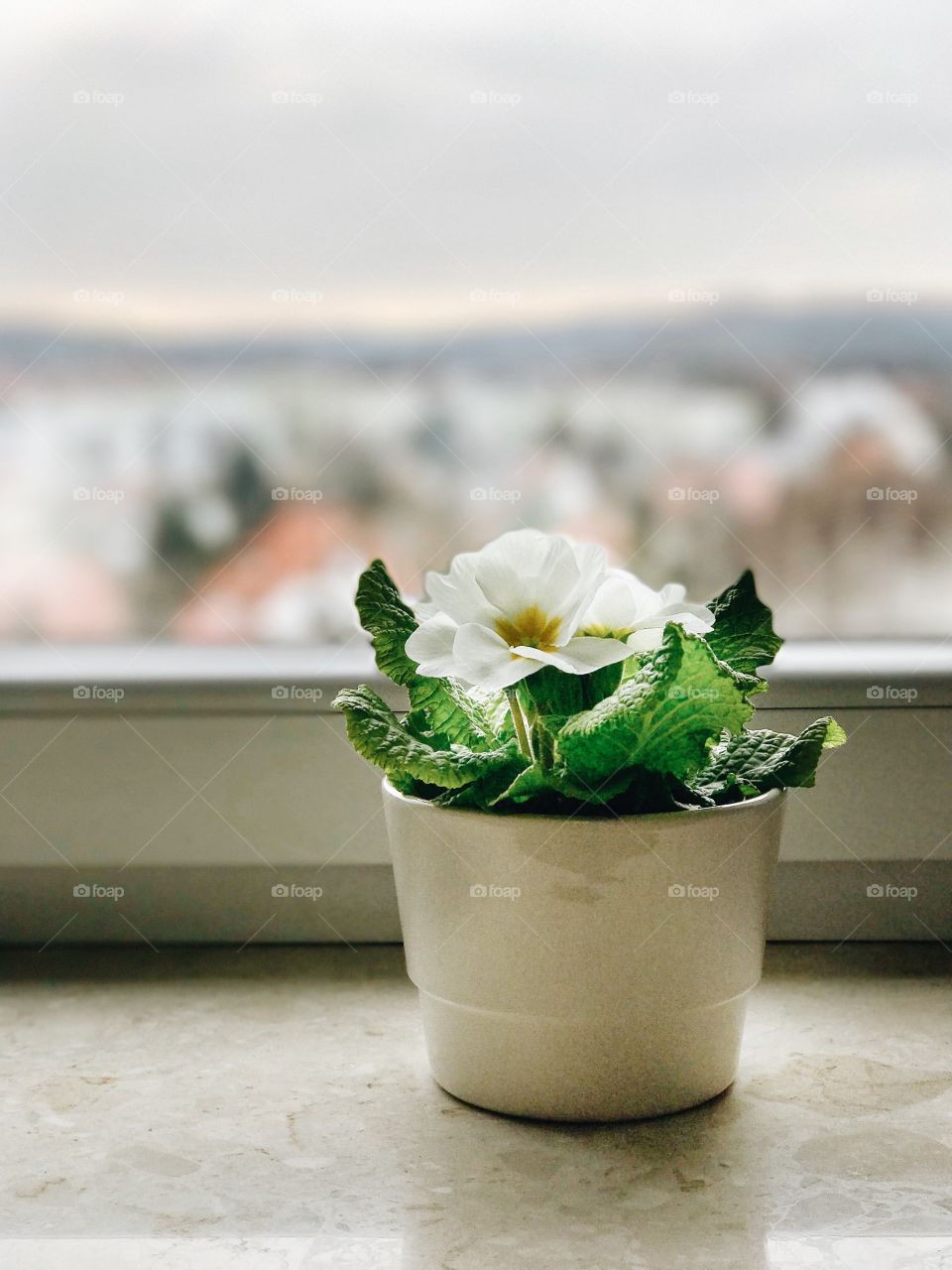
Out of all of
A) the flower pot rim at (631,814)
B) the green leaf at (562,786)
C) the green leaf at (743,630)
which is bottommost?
the flower pot rim at (631,814)

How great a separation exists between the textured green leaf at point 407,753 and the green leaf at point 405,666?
0.02 m

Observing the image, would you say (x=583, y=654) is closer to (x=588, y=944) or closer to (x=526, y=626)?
(x=526, y=626)

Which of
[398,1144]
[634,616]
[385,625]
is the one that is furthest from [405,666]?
[398,1144]

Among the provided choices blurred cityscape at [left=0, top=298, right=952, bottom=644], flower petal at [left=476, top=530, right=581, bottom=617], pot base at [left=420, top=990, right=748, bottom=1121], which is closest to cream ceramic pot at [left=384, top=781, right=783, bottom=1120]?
pot base at [left=420, top=990, right=748, bottom=1121]

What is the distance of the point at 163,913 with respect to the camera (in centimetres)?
88

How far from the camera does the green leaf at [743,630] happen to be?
2.23 feet

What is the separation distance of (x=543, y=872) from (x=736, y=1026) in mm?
159

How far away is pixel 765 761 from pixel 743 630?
8 cm

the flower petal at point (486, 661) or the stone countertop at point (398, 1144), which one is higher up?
the flower petal at point (486, 661)

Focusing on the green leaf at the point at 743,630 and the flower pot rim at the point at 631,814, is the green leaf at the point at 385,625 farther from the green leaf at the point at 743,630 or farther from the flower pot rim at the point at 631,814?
the green leaf at the point at 743,630

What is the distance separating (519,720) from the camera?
2.09 feet

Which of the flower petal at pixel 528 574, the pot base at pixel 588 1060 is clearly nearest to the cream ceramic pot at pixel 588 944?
the pot base at pixel 588 1060

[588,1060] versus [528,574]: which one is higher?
[528,574]

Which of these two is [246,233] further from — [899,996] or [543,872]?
[899,996]
